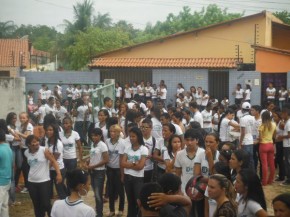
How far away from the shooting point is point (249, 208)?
4.84m

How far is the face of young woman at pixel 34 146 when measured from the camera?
7.07m

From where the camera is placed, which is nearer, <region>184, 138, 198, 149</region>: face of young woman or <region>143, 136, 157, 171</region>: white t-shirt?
<region>184, 138, 198, 149</region>: face of young woman

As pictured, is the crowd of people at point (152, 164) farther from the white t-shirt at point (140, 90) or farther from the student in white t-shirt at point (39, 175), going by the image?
the white t-shirt at point (140, 90)

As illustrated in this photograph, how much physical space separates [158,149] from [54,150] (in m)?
1.72

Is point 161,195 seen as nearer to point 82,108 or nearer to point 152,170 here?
point 152,170

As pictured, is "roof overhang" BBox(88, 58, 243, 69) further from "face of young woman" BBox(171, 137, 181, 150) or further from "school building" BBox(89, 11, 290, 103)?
"face of young woman" BBox(171, 137, 181, 150)

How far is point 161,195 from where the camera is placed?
4309mm

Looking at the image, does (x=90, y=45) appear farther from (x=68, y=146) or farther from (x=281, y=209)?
(x=281, y=209)

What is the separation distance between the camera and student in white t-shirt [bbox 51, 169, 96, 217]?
15.8ft

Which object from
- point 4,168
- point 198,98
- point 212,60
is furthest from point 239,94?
point 4,168

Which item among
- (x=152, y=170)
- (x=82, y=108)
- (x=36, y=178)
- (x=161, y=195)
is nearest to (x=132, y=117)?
(x=152, y=170)

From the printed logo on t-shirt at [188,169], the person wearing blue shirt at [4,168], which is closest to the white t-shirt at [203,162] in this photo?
the printed logo on t-shirt at [188,169]

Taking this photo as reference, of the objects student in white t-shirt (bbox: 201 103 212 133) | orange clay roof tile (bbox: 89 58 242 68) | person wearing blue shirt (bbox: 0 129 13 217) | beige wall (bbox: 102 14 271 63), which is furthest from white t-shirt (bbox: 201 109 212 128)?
beige wall (bbox: 102 14 271 63)

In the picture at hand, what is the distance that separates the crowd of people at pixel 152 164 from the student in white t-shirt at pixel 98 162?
16 mm
